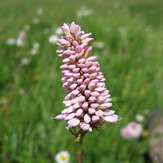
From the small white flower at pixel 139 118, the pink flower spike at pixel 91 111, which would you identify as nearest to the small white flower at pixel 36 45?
the small white flower at pixel 139 118

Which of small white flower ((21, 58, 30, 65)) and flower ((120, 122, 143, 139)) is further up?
small white flower ((21, 58, 30, 65))

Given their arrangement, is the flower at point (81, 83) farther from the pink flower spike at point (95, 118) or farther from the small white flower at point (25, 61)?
the small white flower at point (25, 61)

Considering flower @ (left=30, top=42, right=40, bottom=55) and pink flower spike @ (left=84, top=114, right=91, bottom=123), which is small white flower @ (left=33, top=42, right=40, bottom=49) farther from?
pink flower spike @ (left=84, top=114, right=91, bottom=123)

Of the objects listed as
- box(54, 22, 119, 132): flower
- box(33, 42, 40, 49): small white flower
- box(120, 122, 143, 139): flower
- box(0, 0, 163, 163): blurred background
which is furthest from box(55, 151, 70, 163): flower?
box(33, 42, 40, 49): small white flower

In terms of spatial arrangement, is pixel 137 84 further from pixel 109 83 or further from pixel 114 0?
pixel 114 0

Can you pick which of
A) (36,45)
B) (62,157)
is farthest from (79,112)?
(36,45)
